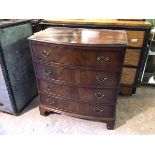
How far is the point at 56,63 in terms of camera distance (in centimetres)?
153

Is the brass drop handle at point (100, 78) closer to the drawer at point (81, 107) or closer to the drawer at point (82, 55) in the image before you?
the drawer at point (82, 55)

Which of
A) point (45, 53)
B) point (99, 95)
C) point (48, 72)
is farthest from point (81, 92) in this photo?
point (45, 53)

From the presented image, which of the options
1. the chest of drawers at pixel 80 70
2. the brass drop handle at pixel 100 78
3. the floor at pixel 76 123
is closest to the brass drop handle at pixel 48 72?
the chest of drawers at pixel 80 70

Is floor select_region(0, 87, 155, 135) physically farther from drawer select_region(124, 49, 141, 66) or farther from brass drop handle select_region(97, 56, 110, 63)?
brass drop handle select_region(97, 56, 110, 63)

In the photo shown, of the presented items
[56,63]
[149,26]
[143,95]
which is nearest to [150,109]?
[143,95]

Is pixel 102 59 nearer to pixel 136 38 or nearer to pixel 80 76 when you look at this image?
pixel 80 76

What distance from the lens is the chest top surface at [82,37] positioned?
54.6 inches

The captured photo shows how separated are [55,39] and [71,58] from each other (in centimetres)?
Answer: 21

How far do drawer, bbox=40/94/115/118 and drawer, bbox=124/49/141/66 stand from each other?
0.65m

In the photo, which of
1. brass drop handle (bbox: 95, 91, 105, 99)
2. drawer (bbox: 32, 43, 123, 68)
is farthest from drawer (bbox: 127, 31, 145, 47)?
brass drop handle (bbox: 95, 91, 105, 99)

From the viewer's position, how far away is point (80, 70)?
1496mm

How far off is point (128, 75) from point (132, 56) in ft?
0.81

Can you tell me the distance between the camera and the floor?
1745 millimetres

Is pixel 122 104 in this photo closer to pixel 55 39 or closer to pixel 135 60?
pixel 135 60
